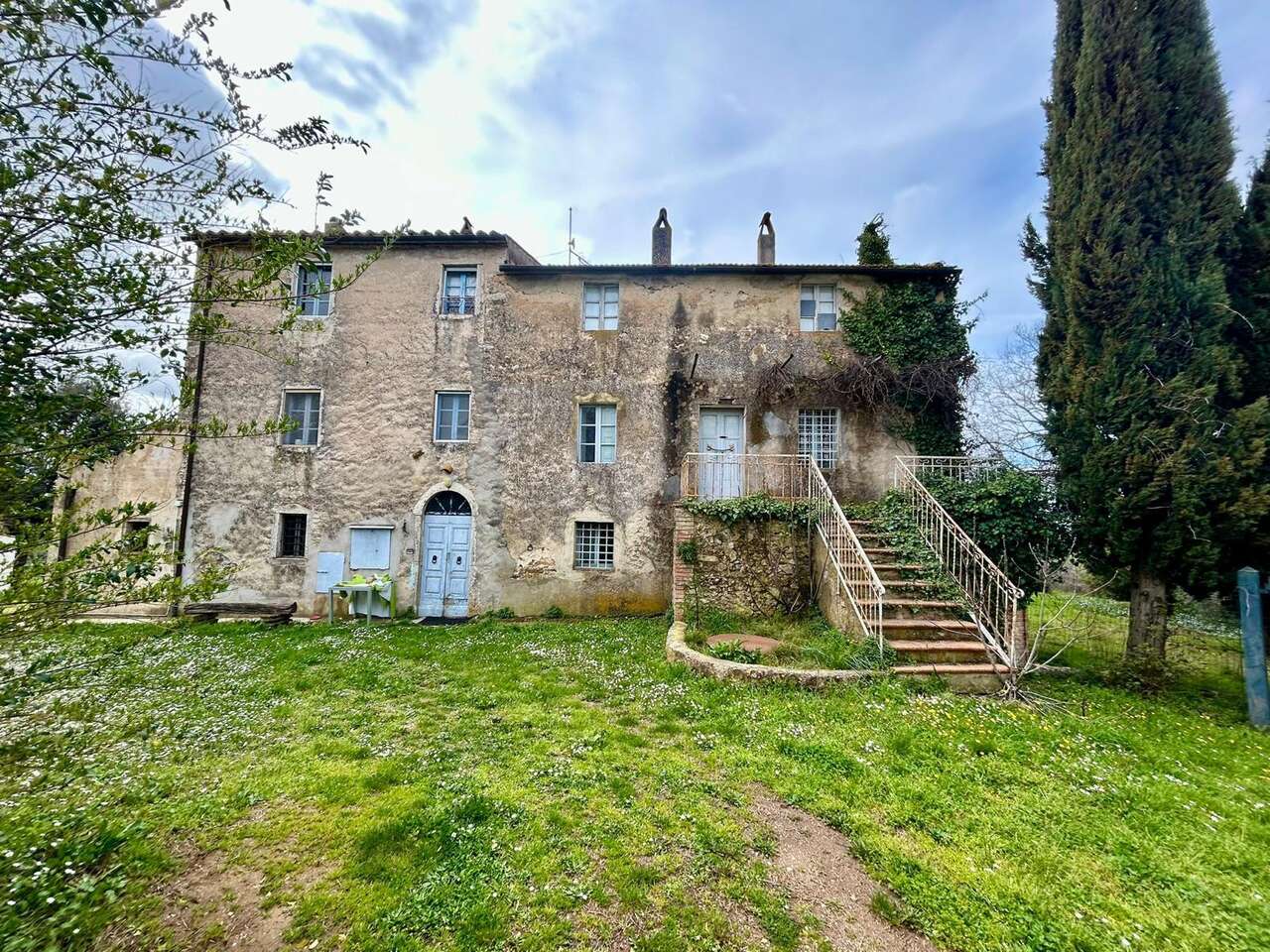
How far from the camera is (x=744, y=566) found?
10141 millimetres

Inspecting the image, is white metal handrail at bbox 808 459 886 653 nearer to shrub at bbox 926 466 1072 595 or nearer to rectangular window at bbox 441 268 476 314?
shrub at bbox 926 466 1072 595

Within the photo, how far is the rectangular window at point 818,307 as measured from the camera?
42.0 feet

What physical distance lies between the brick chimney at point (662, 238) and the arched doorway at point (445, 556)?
8711 mm

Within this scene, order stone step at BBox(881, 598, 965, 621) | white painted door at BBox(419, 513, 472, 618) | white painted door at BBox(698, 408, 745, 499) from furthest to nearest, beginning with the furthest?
white painted door at BBox(419, 513, 472, 618) < white painted door at BBox(698, 408, 745, 499) < stone step at BBox(881, 598, 965, 621)

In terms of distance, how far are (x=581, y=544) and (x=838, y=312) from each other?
8729 millimetres

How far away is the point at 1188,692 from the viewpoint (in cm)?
704

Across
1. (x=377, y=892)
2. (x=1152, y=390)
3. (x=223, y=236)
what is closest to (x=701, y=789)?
(x=377, y=892)

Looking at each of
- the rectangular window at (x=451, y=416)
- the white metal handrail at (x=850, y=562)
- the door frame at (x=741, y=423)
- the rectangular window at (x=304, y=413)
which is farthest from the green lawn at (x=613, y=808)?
the rectangular window at (x=304, y=413)

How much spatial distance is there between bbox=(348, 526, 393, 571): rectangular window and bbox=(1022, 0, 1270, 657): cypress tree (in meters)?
14.1

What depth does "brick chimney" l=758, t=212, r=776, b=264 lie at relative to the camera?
1423 centimetres

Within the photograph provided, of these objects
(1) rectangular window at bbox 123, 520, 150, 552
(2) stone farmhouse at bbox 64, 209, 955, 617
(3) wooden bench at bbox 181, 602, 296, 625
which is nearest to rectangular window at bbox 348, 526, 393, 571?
(2) stone farmhouse at bbox 64, 209, 955, 617

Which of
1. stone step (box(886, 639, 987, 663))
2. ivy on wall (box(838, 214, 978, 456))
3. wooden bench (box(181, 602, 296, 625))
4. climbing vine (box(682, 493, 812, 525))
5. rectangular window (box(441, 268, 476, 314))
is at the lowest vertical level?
wooden bench (box(181, 602, 296, 625))

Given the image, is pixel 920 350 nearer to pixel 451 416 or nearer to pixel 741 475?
pixel 741 475

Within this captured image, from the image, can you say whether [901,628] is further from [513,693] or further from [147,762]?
[147,762]
